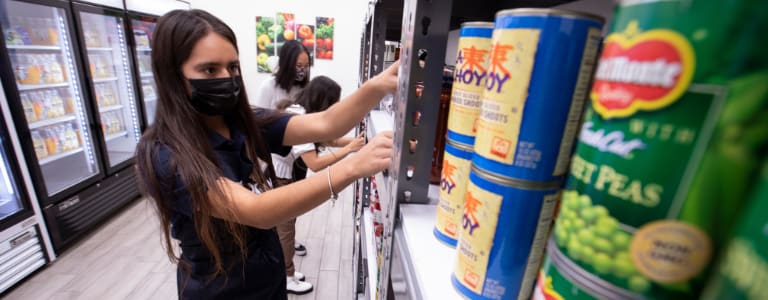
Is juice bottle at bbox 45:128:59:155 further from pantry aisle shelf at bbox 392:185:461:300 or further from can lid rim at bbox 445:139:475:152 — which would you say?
can lid rim at bbox 445:139:475:152

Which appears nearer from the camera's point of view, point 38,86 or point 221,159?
point 221,159

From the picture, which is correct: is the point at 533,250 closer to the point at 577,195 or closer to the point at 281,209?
the point at 577,195

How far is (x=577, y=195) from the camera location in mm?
245

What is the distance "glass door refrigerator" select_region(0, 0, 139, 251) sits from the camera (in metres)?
2.46

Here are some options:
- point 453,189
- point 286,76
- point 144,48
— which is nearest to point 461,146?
point 453,189

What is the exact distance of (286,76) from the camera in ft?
8.81

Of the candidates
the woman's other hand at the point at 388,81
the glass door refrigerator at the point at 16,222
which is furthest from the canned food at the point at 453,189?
the glass door refrigerator at the point at 16,222

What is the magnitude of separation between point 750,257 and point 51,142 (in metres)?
4.12

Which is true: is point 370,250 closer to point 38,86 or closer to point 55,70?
point 38,86

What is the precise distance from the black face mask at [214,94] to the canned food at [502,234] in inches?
39.7

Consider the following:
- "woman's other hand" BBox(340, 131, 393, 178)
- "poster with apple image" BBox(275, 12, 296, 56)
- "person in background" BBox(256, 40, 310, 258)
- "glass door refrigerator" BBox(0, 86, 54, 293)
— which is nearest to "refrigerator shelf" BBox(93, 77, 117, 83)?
"glass door refrigerator" BBox(0, 86, 54, 293)

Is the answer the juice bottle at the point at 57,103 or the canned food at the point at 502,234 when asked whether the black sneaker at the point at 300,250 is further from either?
the canned food at the point at 502,234

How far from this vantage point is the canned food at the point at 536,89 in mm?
293

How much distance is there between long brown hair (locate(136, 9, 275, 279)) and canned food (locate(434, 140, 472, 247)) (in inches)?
25.7
